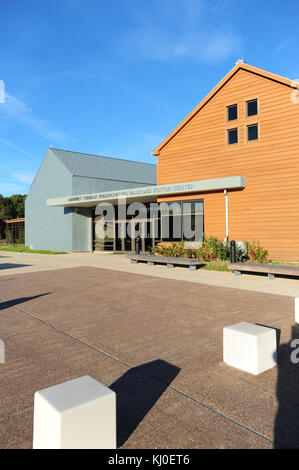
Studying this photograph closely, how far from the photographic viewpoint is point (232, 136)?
16375 millimetres

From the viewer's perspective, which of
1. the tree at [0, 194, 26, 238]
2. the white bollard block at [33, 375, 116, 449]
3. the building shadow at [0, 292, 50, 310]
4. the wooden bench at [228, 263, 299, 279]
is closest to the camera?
the white bollard block at [33, 375, 116, 449]

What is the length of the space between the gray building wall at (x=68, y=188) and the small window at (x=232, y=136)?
42.4 feet

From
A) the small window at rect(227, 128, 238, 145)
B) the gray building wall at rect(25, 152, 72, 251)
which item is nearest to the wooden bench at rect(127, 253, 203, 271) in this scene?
the small window at rect(227, 128, 238, 145)

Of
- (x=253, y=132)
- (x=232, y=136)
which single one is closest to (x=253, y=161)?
(x=253, y=132)

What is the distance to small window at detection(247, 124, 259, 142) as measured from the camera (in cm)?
1552

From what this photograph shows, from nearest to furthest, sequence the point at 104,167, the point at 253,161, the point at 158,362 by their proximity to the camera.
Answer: the point at 158,362 → the point at 253,161 → the point at 104,167

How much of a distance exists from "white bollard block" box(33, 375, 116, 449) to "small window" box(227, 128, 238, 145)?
15620 mm

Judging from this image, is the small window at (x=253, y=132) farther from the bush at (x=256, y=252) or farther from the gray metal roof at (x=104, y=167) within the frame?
the gray metal roof at (x=104, y=167)

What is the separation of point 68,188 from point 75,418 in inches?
958

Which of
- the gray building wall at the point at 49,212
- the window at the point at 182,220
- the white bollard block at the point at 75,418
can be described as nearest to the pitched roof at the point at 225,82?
the window at the point at 182,220

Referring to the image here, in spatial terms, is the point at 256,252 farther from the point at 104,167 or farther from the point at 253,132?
the point at 104,167

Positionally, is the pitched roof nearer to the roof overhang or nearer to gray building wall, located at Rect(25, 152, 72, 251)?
the roof overhang

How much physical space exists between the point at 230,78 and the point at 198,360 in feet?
51.6

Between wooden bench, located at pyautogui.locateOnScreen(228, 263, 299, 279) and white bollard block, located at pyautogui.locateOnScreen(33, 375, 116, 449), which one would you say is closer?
white bollard block, located at pyautogui.locateOnScreen(33, 375, 116, 449)
